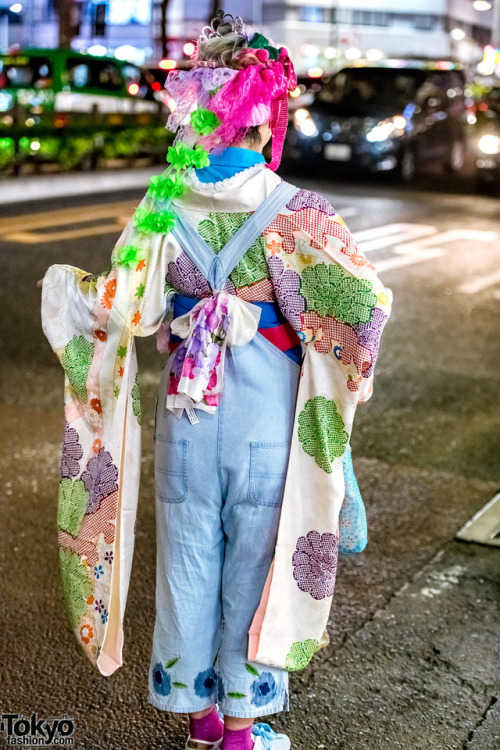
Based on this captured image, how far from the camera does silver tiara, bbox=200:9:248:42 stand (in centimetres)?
274

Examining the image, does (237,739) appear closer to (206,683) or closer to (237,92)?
(206,683)

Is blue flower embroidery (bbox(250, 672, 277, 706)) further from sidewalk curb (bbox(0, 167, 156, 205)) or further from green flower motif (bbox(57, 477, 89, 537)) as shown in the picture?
sidewalk curb (bbox(0, 167, 156, 205))

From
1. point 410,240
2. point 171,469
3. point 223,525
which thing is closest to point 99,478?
point 171,469

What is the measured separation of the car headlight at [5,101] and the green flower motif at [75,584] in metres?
14.4

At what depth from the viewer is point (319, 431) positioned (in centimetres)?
278

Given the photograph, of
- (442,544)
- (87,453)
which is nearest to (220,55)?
(87,453)

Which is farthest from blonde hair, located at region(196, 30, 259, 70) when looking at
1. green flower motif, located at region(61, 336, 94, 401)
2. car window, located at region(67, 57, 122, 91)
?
car window, located at region(67, 57, 122, 91)

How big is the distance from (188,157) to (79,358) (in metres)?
0.64

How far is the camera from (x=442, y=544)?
457 cm

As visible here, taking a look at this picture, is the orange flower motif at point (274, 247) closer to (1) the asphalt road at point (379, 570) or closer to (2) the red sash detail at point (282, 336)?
(2) the red sash detail at point (282, 336)

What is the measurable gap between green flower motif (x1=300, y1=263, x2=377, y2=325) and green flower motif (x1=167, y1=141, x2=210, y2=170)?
379 mm

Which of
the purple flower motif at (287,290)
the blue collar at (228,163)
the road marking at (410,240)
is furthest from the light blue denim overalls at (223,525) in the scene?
the road marking at (410,240)

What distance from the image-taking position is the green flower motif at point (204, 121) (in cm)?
267

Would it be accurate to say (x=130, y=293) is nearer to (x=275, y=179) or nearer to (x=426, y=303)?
(x=275, y=179)
